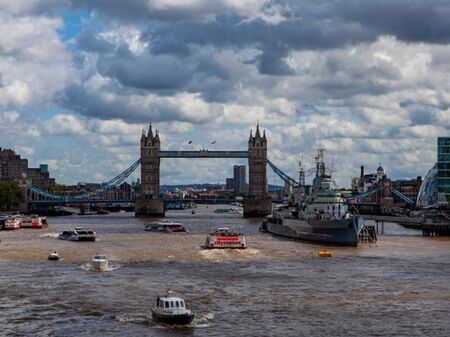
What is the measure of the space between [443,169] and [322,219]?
263 ft

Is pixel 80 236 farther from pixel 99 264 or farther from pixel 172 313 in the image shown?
pixel 172 313

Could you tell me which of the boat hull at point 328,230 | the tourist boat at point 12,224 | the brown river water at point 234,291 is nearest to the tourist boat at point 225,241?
the brown river water at point 234,291

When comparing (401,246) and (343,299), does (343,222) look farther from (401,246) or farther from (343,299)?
(343,299)

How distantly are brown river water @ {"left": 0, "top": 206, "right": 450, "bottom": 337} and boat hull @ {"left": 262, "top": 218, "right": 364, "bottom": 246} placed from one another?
5.09 meters

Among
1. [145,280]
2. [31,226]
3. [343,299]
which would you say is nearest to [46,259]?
[145,280]

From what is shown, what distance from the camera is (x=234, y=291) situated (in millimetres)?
66750

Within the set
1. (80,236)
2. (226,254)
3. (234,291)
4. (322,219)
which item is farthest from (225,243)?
(234,291)

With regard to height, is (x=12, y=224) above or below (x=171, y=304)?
above

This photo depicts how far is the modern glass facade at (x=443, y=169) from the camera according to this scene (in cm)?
19125

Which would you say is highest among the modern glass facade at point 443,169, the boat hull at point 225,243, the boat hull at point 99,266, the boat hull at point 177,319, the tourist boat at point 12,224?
the modern glass facade at point 443,169

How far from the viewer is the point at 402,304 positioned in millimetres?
61156

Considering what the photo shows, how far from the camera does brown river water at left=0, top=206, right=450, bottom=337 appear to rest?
2066 inches

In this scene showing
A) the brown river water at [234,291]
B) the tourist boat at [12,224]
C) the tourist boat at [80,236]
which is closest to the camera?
the brown river water at [234,291]

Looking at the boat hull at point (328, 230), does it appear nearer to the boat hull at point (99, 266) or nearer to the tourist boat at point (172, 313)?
the boat hull at point (99, 266)
